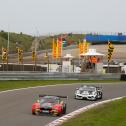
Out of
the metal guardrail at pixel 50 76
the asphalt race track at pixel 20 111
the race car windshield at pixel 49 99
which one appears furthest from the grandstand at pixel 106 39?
the race car windshield at pixel 49 99

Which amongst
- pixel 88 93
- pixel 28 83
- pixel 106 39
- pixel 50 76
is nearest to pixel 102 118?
pixel 88 93

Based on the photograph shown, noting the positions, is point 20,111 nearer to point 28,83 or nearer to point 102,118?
point 102,118

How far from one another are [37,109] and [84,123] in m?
3.68

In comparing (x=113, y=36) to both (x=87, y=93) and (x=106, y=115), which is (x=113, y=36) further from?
(x=106, y=115)

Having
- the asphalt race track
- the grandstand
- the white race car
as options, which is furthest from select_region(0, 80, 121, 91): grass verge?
the grandstand

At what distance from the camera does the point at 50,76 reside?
153 ft

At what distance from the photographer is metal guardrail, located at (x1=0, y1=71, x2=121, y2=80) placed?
42719 millimetres

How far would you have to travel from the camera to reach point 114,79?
2040 inches

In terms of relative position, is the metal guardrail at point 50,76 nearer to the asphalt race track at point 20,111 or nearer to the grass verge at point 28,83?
the grass verge at point 28,83

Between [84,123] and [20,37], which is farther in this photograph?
[20,37]

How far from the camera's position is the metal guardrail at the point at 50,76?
42.7m

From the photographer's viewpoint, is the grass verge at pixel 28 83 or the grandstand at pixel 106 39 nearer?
the grass verge at pixel 28 83

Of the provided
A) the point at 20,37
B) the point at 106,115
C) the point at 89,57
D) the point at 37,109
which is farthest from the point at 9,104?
the point at 20,37

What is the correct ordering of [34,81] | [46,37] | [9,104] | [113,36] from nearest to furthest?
[9,104] → [34,81] → [113,36] → [46,37]
